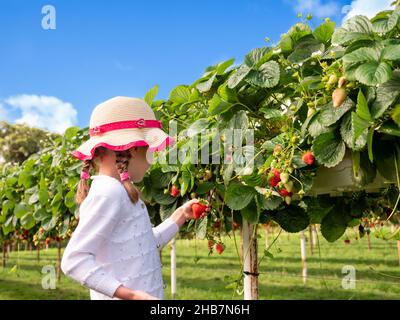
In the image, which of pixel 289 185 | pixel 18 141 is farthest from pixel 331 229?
pixel 18 141

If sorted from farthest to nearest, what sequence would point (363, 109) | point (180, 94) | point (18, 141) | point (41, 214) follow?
point (18, 141)
point (41, 214)
point (180, 94)
point (363, 109)

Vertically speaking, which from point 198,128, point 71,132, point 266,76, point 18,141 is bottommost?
point 198,128

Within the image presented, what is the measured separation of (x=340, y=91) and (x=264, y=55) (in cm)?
44

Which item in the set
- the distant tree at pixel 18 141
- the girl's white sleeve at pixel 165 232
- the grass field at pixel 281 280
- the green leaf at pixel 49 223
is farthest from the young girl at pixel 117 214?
the distant tree at pixel 18 141

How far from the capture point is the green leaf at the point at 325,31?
1.49 meters

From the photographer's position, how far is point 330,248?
44.0 ft

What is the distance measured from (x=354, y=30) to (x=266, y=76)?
1.03 feet

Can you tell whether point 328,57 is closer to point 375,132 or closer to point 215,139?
point 375,132

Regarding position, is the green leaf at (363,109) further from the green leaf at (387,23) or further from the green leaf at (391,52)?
the green leaf at (387,23)

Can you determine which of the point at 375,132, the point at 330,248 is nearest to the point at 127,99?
the point at 375,132

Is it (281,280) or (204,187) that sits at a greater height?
(204,187)

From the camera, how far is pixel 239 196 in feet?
4.91

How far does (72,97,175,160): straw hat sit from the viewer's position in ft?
4.59

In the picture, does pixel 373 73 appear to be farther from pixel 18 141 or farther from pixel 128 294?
pixel 18 141
